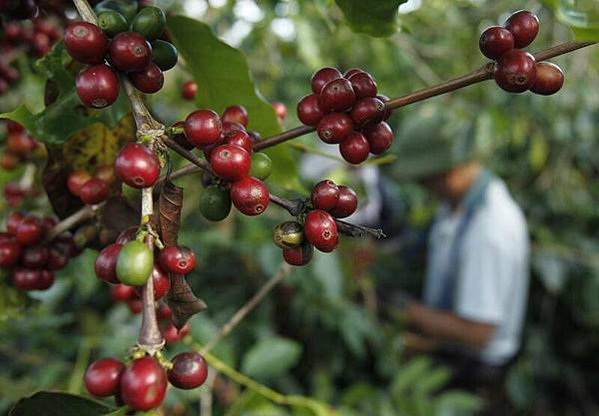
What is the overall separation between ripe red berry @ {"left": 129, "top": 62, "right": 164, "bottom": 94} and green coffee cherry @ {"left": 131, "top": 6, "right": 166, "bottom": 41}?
0.03 m

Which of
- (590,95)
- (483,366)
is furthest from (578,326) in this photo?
(590,95)

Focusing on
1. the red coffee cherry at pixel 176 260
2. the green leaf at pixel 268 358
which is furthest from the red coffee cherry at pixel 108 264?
the green leaf at pixel 268 358

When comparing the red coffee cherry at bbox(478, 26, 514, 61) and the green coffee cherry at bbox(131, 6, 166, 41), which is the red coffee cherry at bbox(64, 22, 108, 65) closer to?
the green coffee cherry at bbox(131, 6, 166, 41)

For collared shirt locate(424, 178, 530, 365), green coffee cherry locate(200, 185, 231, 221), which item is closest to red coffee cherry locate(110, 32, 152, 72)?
green coffee cherry locate(200, 185, 231, 221)

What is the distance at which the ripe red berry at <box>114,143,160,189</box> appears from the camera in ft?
1.27

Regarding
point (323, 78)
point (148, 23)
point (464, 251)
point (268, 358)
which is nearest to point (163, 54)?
point (148, 23)

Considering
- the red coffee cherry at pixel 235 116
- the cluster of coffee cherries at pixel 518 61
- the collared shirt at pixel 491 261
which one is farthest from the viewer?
the collared shirt at pixel 491 261

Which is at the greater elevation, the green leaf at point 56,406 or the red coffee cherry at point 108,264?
the red coffee cherry at point 108,264

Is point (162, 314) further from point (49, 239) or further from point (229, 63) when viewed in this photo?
point (229, 63)

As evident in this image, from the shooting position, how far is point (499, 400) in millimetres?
3471

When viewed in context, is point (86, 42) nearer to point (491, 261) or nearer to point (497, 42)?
point (497, 42)

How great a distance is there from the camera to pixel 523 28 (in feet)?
1.56

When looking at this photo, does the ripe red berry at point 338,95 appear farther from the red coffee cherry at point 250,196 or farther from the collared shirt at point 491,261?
the collared shirt at point 491,261

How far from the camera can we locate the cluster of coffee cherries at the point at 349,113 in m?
0.48
